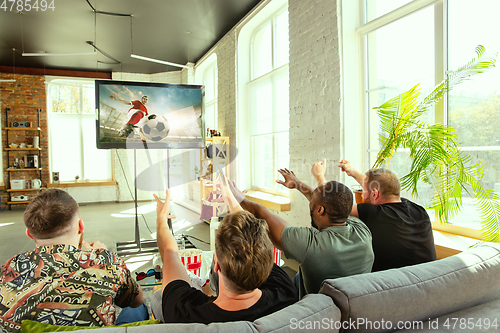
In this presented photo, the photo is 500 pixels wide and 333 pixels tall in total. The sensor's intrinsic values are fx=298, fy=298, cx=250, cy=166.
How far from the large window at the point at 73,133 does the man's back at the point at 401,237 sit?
28.9 ft

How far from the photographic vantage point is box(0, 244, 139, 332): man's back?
1052mm

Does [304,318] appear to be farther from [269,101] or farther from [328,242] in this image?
[269,101]

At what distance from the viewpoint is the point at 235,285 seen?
97 cm

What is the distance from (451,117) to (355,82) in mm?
1029

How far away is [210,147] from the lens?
5.66 meters

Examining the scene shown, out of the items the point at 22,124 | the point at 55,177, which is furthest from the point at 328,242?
the point at 22,124

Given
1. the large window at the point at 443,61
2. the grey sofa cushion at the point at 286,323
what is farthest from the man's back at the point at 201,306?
the large window at the point at 443,61

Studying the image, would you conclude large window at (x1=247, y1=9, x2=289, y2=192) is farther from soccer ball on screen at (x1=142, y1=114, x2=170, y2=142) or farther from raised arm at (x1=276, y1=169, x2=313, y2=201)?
raised arm at (x1=276, y1=169, x2=313, y2=201)

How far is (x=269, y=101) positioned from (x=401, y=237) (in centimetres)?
365

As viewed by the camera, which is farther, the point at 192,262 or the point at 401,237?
the point at 192,262

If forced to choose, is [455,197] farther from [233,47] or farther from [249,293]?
[233,47]

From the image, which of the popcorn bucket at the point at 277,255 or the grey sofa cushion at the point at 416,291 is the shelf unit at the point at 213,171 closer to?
the popcorn bucket at the point at 277,255

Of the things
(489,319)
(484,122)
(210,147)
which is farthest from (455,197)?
(210,147)

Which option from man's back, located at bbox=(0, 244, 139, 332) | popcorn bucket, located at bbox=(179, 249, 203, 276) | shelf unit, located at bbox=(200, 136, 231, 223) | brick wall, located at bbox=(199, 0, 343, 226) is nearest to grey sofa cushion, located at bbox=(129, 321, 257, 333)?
man's back, located at bbox=(0, 244, 139, 332)
